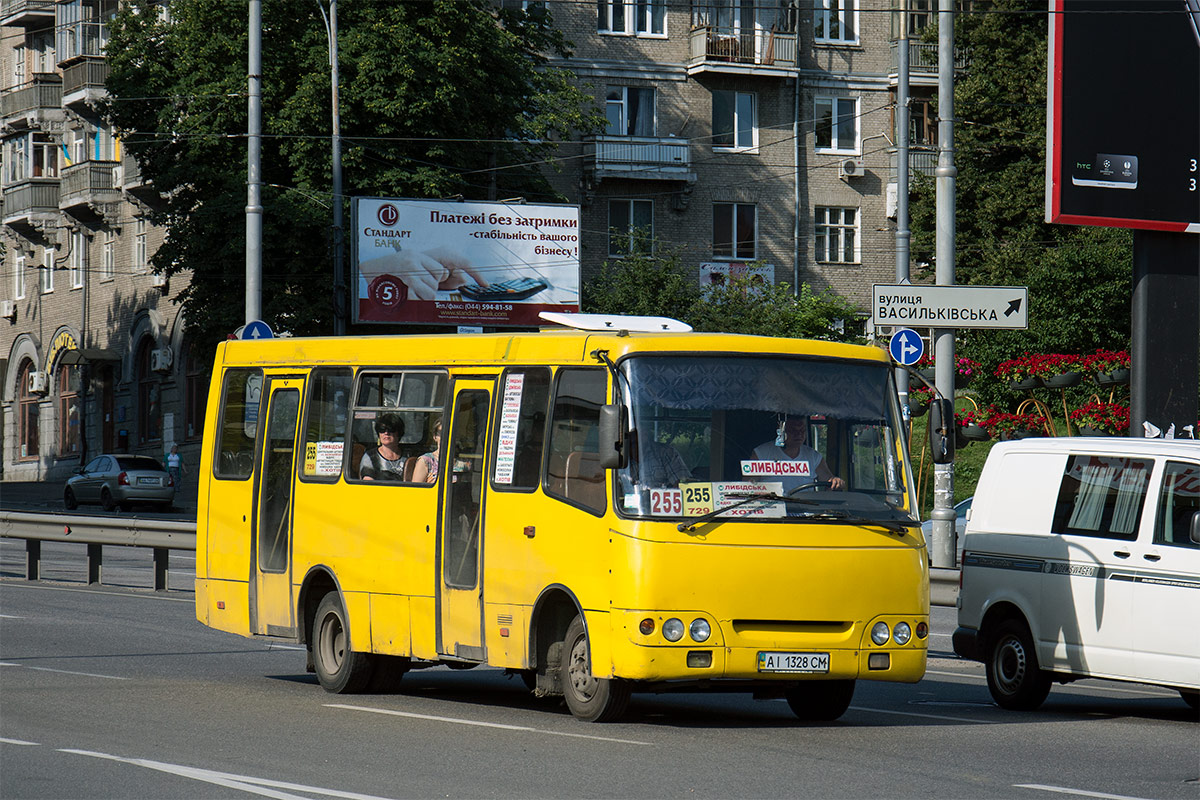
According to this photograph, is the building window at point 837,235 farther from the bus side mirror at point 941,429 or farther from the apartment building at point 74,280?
the bus side mirror at point 941,429

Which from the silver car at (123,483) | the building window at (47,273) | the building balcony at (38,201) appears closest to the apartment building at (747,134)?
the silver car at (123,483)

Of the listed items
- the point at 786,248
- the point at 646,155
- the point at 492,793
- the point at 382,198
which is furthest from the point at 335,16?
the point at 492,793

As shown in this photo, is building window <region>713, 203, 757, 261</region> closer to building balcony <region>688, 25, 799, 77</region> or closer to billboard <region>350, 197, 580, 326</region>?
building balcony <region>688, 25, 799, 77</region>

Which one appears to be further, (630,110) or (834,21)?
(834,21)

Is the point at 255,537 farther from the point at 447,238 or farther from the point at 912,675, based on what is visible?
the point at 447,238

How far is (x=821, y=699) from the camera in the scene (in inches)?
458

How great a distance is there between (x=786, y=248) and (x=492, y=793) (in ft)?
165

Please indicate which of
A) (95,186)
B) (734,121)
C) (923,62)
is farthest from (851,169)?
(95,186)

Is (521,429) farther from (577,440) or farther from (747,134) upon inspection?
(747,134)

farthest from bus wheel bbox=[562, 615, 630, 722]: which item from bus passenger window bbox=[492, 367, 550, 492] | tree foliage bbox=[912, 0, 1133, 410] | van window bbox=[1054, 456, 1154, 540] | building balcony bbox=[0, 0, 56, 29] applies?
building balcony bbox=[0, 0, 56, 29]

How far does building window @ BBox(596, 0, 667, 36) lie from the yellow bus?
44.3 m

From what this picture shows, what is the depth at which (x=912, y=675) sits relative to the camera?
36.6 ft

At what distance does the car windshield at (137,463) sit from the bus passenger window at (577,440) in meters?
37.8

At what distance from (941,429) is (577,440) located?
2.29 metres
